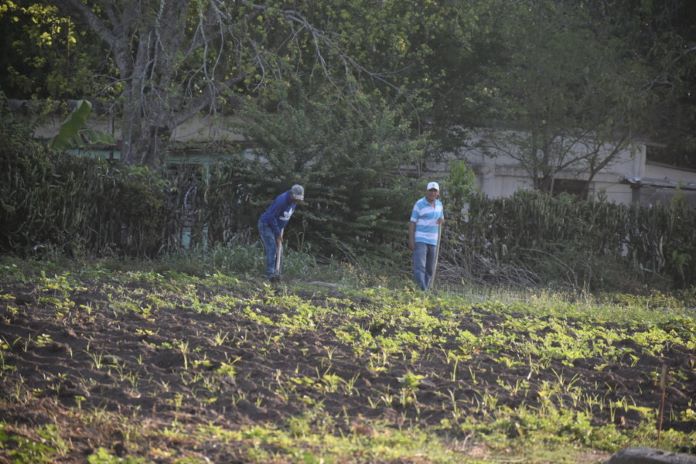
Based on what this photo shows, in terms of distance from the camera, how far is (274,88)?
20.4m

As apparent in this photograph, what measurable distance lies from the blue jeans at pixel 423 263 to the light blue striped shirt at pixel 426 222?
A: 99 millimetres

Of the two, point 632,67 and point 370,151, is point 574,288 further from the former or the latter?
point 632,67

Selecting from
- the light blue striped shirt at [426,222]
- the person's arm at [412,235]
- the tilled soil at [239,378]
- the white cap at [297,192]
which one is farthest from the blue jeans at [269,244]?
the tilled soil at [239,378]

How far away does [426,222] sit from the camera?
52.2 ft

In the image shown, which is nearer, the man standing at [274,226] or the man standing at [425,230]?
the man standing at [274,226]

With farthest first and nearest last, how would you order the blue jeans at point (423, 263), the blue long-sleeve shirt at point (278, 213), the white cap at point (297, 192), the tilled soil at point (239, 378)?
the blue jeans at point (423, 263) < the blue long-sleeve shirt at point (278, 213) < the white cap at point (297, 192) < the tilled soil at point (239, 378)

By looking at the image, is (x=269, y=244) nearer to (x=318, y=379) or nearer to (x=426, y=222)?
(x=426, y=222)

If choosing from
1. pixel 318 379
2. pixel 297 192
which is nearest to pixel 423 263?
pixel 297 192

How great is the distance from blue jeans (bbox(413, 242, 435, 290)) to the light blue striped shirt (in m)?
0.10

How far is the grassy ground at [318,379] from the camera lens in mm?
6078

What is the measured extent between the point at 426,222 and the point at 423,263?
0.63m

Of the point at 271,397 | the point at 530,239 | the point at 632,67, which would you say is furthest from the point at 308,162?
the point at 271,397

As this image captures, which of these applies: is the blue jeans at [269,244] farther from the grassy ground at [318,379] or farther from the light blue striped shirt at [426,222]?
the grassy ground at [318,379]

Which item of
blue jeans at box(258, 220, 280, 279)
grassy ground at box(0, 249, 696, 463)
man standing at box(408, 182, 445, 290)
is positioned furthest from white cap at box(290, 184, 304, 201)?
grassy ground at box(0, 249, 696, 463)
